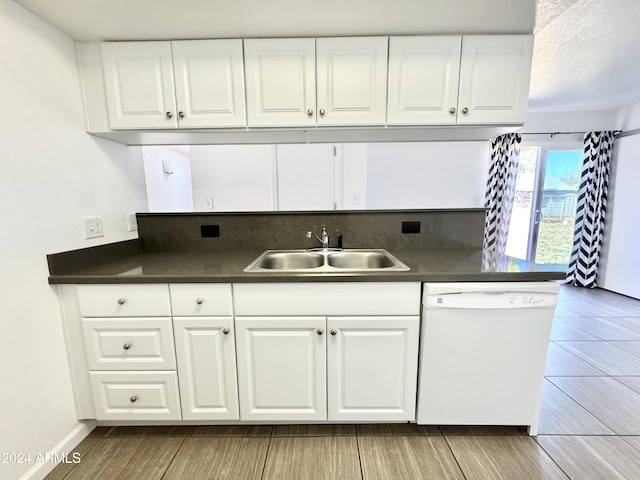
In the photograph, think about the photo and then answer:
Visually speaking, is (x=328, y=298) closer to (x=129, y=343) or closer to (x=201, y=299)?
(x=201, y=299)

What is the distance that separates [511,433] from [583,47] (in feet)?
8.85

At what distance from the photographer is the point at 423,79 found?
4.79 feet

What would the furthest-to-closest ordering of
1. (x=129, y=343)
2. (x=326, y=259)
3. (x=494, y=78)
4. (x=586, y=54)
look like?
(x=586, y=54) < (x=326, y=259) < (x=494, y=78) < (x=129, y=343)

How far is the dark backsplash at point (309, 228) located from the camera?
1929 millimetres

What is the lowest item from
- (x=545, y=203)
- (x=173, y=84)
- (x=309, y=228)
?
(x=309, y=228)

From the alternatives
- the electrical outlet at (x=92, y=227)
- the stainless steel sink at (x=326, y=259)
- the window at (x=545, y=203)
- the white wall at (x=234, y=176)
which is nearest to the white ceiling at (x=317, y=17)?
the electrical outlet at (x=92, y=227)

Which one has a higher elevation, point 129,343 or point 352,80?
point 352,80

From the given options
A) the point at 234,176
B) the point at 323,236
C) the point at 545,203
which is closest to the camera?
the point at 323,236

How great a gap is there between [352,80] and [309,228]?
3.17ft

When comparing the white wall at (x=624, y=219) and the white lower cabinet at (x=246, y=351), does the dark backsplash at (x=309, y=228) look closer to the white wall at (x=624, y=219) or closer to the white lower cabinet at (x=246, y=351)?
the white lower cabinet at (x=246, y=351)

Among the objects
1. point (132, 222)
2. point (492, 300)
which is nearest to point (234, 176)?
point (132, 222)

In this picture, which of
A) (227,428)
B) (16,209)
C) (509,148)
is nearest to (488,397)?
(227,428)

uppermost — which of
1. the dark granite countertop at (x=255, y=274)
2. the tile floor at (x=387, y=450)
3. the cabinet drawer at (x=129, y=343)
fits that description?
the dark granite countertop at (x=255, y=274)

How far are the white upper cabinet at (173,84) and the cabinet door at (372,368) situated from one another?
4.27ft
